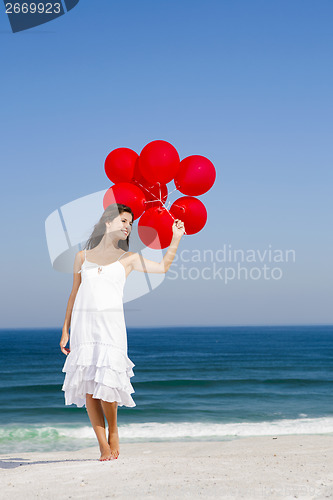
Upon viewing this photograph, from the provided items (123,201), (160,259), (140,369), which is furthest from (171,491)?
(140,369)

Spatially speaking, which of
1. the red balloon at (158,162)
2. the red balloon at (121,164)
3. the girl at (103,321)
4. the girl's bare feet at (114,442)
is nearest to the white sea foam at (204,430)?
the girl's bare feet at (114,442)

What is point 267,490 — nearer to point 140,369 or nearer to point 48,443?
point 48,443

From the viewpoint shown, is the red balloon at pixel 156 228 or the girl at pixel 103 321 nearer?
the girl at pixel 103 321

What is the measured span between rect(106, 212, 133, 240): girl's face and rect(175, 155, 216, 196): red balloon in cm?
105

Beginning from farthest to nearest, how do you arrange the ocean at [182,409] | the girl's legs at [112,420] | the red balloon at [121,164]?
the ocean at [182,409], the red balloon at [121,164], the girl's legs at [112,420]

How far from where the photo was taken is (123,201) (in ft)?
18.2

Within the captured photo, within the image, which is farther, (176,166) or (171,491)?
(176,166)

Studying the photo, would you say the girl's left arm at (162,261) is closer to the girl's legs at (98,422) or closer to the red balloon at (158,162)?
the red balloon at (158,162)

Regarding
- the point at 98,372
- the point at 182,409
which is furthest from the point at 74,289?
the point at 182,409

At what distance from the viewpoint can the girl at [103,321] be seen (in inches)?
196

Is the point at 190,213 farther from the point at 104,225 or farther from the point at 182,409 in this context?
the point at 182,409

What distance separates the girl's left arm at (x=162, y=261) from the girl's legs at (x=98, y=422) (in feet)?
4.60

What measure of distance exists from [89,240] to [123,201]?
0.59m

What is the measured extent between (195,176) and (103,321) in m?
2.09
